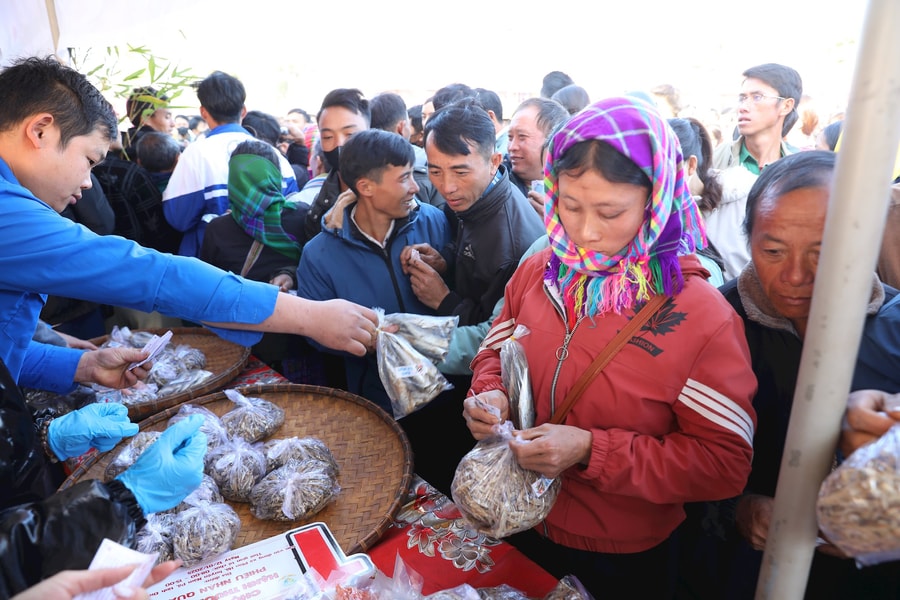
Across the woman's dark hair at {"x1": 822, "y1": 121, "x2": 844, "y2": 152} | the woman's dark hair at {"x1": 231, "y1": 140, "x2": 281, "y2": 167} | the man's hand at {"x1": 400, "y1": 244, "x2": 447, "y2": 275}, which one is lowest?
the man's hand at {"x1": 400, "y1": 244, "x2": 447, "y2": 275}

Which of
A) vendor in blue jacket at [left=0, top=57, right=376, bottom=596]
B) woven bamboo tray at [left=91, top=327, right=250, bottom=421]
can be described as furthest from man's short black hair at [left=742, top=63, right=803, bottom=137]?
woven bamboo tray at [left=91, top=327, right=250, bottom=421]

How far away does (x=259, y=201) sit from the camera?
11.2 feet

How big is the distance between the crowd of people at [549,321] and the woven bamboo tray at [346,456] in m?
0.31

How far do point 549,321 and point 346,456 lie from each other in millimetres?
891

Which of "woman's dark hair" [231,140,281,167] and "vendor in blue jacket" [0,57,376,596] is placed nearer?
"vendor in blue jacket" [0,57,376,596]

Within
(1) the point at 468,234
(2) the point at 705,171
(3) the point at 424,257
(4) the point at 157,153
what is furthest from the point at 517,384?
(4) the point at 157,153

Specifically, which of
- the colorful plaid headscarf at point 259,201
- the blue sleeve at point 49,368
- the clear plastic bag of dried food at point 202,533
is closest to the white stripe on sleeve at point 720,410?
the clear plastic bag of dried food at point 202,533

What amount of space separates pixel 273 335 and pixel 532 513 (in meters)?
2.20

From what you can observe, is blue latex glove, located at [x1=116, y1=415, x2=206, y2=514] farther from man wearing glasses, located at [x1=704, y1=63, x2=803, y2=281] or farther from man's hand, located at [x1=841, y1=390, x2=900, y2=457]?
man wearing glasses, located at [x1=704, y1=63, x2=803, y2=281]

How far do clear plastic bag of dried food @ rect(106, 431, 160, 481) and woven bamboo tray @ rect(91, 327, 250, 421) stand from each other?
34 cm

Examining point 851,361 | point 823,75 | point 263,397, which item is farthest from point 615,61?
point 851,361

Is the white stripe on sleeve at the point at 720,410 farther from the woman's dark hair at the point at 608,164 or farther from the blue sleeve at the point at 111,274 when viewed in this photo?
the blue sleeve at the point at 111,274

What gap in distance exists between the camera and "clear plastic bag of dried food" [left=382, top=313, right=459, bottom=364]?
2.02 meters

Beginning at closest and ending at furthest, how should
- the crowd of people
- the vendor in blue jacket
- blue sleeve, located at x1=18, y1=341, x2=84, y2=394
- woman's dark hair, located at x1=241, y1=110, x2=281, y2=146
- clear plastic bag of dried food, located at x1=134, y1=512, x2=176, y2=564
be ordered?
the crowd of people < clear plastic bag of dried food, located at x1=134, y1=512, x2=176, y2=564 < the vendor in blue jacket < blue sleeve, located at x1=18, y1=341, x2=84, y2=394 < woman's dark hair, located at x1=241, y1=110, x2=281, y2=146
